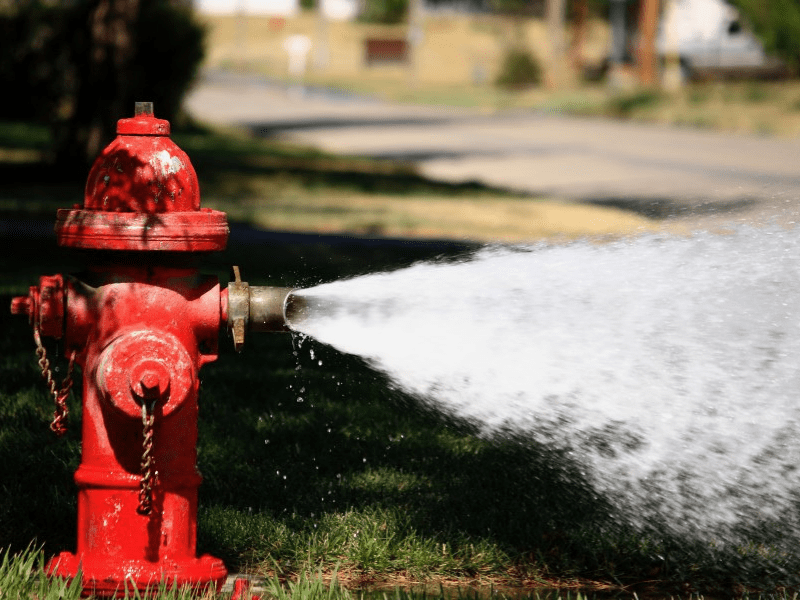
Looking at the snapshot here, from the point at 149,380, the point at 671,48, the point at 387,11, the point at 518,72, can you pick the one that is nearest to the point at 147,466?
the point at 149,380

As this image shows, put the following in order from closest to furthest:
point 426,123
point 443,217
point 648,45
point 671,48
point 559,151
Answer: point 443,217
point 559,151
point 426,123
point 648,45
point 671,48

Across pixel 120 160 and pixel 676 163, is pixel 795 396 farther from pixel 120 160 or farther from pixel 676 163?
pixel 676 163

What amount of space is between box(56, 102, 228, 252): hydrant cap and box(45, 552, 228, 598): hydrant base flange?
72 cm

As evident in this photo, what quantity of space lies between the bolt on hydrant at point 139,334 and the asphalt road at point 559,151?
1.38 meters

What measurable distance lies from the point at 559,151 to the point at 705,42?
25278mm

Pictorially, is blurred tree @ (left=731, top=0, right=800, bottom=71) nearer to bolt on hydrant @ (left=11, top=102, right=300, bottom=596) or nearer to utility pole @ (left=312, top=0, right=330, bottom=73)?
bolt on hydrant @ (left=11, top=102, right=300, bottom=596)

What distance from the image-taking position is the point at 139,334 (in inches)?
108

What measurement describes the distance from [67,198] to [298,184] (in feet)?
9.95

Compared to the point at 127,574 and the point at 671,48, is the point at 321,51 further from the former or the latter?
the point at 127,574

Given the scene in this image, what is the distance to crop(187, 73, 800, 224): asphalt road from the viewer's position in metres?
13.4

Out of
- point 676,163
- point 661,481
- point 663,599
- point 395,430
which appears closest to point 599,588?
point 663,599

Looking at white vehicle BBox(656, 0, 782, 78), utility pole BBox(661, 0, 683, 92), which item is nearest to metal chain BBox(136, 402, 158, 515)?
utility pole BBox(661, 0, 683, 92)

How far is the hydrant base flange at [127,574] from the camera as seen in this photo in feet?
9.23

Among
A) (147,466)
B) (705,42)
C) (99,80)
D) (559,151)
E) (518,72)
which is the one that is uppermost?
(705,42)
